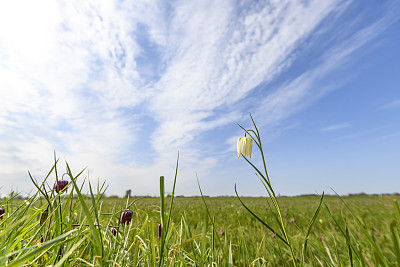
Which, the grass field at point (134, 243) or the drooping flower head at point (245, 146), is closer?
the grass field at point (134, 243)

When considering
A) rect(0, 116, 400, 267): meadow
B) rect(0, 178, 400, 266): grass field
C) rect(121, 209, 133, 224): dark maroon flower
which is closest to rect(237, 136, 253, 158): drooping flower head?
rect(0, 116, 400, 267): meadow

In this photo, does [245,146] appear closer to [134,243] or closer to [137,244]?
[137,244]

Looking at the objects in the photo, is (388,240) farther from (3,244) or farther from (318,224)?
(3,244)

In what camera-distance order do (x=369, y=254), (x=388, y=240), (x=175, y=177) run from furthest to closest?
(x=388, y=240), (x=369, y=254), (x=175, y=177)

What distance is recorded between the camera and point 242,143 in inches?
74.0

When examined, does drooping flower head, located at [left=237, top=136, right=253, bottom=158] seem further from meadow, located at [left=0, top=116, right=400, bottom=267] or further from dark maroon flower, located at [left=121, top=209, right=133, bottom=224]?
dark maroon flower, located at [left=121, top=209, right=133, bottom=224]

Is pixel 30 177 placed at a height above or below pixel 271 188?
above

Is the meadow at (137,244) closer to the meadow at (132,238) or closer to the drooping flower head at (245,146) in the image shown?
the meadow at (132,238)

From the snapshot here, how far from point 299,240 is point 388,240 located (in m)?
1.20

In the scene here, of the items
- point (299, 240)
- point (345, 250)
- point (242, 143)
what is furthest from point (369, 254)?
point (242, 143)

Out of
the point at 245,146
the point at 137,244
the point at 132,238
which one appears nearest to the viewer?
the point at 137,244

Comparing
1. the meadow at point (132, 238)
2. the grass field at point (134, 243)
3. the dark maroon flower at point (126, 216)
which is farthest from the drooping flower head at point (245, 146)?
the dark maroon flower at point (126, 216)

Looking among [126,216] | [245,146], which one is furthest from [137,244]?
[245,146]

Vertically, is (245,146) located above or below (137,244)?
above
